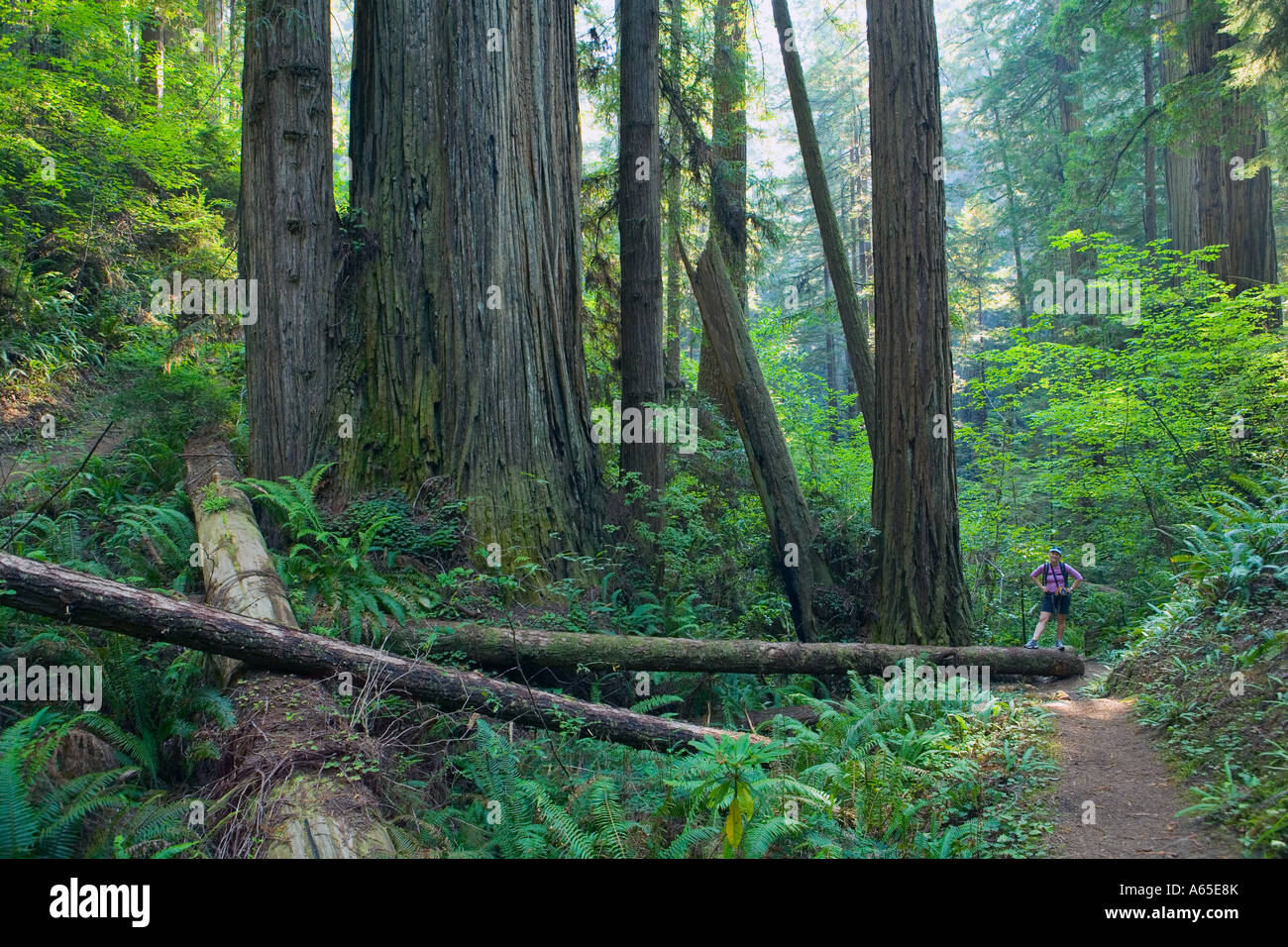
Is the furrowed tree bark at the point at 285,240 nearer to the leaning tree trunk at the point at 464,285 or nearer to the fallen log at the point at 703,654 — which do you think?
the leaning tree trunk at the point at 464,285

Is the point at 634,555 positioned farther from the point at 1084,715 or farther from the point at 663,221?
A: the point at 663,221

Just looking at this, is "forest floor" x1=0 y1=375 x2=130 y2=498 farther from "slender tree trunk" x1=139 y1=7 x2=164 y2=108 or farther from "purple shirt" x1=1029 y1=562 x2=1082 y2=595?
"purple shirt" x1=1029 y1=562 x2=1082 y2=595

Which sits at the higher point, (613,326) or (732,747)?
(613,326)

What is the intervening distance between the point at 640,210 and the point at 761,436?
3.46 m

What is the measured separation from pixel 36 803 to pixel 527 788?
89.0 inches

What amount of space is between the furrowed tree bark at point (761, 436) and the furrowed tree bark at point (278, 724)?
5706 millimetres

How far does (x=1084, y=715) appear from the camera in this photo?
6.07 m

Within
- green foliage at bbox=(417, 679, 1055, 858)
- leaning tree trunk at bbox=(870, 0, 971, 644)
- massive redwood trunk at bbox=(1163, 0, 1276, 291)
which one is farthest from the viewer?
massive redwood trunk at bbox=(1163, 0, 1276, 291)

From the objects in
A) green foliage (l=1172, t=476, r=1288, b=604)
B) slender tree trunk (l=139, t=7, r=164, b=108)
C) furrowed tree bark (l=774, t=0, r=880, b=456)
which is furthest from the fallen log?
slender tree trunk (l=139, t=7, r=164, b=108)

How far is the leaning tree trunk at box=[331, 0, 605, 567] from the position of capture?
742 cm

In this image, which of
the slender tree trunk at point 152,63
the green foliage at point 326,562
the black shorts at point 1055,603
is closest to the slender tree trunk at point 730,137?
the black shorts at point 1055,603

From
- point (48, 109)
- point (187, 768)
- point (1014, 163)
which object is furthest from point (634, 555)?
point (1014, 163)

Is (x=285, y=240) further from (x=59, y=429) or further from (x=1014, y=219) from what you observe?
(x=1014, y=219)

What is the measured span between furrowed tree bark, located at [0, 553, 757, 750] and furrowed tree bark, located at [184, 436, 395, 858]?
0.19 metres
